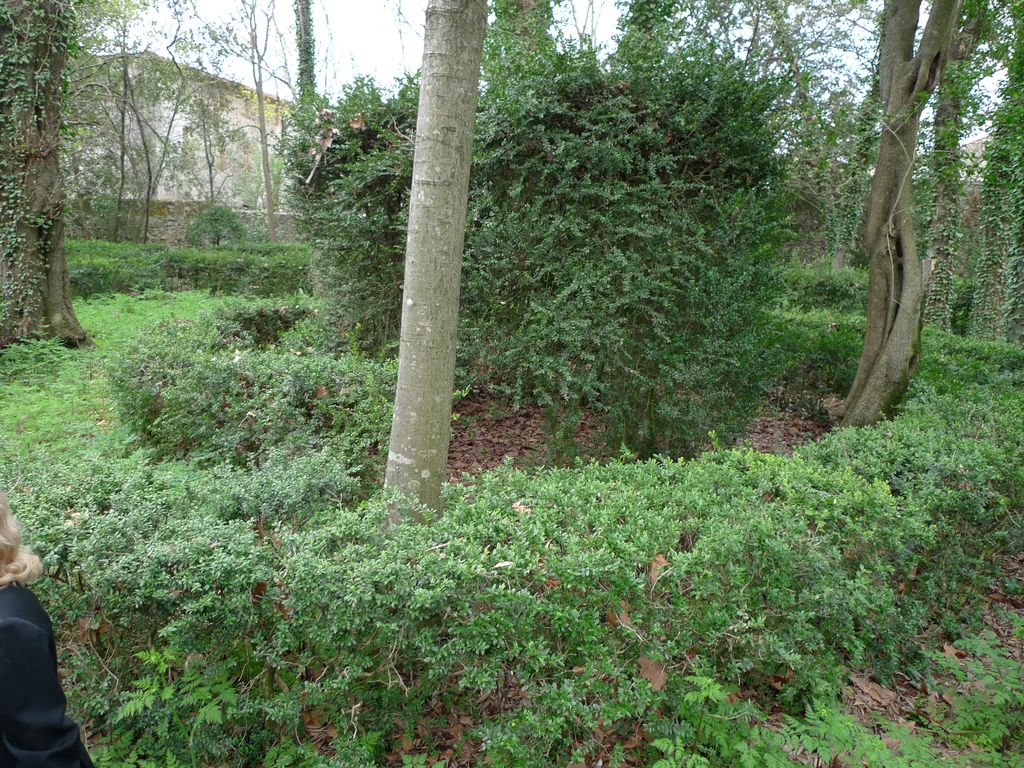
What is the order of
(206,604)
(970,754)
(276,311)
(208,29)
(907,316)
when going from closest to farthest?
(206,604), (970,754), (907,316), (276,311), (208,29)

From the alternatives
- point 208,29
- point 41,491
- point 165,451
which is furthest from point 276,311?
point 208,29

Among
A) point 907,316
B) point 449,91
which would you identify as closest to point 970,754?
point 449,91

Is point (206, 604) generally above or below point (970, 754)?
above

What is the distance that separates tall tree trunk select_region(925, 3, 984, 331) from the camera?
558 centimetres

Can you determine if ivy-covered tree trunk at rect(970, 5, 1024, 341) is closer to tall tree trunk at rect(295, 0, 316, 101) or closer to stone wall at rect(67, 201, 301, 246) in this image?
tall tree trunk at rect(295, 0, 316, 101)

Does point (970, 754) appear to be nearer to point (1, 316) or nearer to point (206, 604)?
point (206, 604)

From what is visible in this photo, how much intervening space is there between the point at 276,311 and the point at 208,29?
70.2 feet

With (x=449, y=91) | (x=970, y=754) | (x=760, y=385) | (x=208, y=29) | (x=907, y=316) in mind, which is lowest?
(x=970, y=754)

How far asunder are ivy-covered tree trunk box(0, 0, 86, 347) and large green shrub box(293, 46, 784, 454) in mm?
7755

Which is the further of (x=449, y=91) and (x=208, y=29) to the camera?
(x=208, y=29)

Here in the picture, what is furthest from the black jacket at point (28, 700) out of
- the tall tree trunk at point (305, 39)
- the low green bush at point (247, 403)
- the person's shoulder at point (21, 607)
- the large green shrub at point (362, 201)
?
the tall tree trunk at point (305, 39)

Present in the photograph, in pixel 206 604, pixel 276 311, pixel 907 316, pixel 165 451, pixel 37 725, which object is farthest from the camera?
pixel 276 311

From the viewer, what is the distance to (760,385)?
577cm

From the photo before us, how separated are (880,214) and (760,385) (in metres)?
2.31
